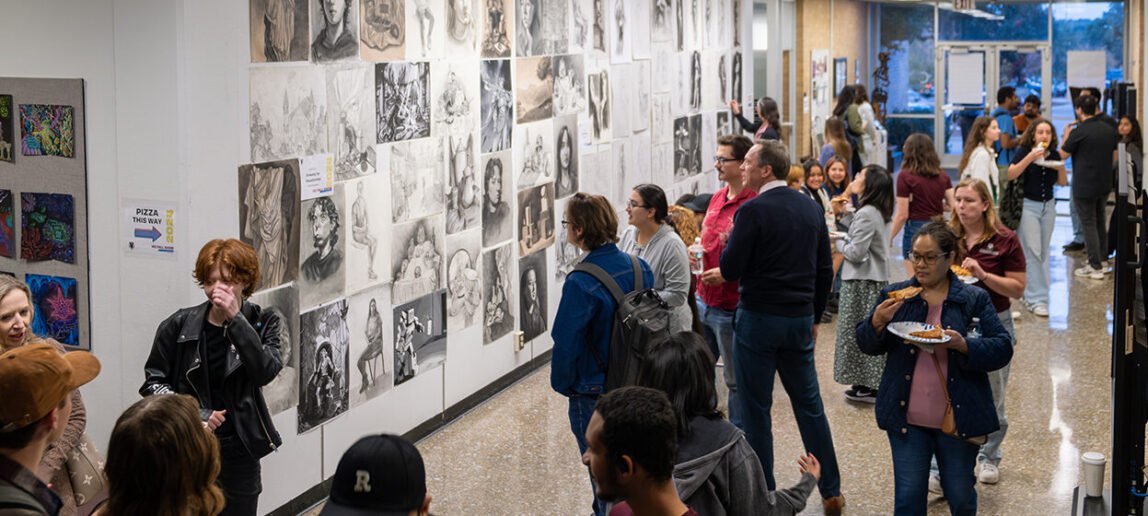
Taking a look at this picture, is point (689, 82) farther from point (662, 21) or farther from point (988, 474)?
point (988, 474)

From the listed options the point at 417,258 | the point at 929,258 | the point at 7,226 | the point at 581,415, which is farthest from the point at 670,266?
the point at 7,226

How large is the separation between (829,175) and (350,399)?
5569mm

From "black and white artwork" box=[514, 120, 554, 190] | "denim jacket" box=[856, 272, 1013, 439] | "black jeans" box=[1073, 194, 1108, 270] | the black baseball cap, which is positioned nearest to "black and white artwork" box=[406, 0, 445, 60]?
"black and white artwork" box=[514, 120, 554, 190]

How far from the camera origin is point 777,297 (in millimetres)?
5840

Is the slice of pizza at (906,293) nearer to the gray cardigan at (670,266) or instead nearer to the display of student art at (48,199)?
→ the gray cardigan at (670,266)

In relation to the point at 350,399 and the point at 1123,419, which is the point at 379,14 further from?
the point at 1123,419

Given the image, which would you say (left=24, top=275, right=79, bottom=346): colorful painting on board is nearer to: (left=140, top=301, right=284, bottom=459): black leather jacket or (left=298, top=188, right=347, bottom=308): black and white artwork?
(left=298, top=188, right=347, bottom=308): black and white artwork

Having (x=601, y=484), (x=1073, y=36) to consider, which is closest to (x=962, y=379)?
(x=601, y=484)

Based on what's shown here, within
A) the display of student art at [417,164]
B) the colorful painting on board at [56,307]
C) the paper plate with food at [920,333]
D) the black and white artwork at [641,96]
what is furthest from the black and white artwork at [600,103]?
the paper plate with food at [920,333]

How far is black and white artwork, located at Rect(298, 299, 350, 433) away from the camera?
6.09m

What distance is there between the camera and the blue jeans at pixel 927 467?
15.8 ft

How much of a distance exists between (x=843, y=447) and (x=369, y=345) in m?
2.87

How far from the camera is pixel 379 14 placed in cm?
660

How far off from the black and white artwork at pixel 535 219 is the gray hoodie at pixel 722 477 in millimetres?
5118
